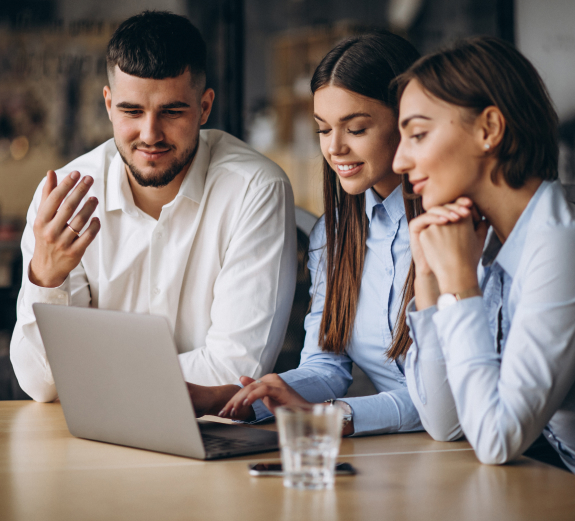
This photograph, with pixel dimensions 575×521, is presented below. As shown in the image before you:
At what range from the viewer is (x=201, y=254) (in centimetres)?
173

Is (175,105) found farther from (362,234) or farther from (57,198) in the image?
(362,234)

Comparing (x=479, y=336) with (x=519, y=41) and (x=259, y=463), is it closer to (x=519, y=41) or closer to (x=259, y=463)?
(x=259, y=463)

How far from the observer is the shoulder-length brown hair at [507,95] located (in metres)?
1.10

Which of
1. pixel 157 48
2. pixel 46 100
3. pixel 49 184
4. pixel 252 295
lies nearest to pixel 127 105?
pixel 157 48

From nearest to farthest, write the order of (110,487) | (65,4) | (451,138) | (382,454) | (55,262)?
(110,487)
(382,454)
(451,138)
(55,262)
(65,4)

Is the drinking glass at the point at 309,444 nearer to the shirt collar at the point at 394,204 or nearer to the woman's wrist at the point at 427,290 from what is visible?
the woman's wrist at the point at 427,290

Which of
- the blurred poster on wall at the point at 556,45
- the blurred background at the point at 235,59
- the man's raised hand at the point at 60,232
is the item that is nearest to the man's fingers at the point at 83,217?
the man's raised hand at the point at 60,232

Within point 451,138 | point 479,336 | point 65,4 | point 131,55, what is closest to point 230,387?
point 479,336

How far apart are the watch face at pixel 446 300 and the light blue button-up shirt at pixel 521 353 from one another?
0.02 m

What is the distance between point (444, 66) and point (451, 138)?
0.41 ft

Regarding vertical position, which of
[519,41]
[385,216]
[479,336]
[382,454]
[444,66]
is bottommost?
[382,454]

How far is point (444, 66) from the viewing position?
1.14m

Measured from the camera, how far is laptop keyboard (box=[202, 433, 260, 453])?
967mm

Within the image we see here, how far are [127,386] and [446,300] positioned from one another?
49 cm
